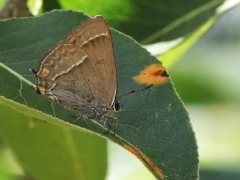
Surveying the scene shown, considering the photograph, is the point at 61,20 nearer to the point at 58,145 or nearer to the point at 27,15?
the point at 27,15

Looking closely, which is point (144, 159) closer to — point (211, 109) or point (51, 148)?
point (51, 148)

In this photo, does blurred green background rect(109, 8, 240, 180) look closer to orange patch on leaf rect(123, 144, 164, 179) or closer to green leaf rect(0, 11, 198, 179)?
green leaf rect(0, 11, 198, 179)

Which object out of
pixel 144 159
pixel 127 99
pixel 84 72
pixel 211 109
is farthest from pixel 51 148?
pixel 211 109

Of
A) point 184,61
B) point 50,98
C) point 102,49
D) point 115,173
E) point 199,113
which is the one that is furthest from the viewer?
point 184,61

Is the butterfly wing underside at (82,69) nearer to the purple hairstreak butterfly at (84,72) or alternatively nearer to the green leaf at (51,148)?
the purple hairstreak butterfly at (84,72)

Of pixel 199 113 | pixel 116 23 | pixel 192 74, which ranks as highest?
pixel 192 74

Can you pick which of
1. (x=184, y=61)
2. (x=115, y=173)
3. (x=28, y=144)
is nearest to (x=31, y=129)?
(x=28, y=144)

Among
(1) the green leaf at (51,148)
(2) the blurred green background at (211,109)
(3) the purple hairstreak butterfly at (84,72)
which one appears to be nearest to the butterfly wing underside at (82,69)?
(3) the purple hairstreak butterfly at (84,72)
